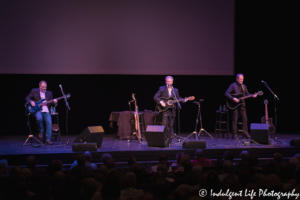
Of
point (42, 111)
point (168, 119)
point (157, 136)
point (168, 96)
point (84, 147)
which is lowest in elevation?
point (84, 147)

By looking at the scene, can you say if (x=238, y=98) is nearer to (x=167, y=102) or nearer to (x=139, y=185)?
(x=167, y=102)

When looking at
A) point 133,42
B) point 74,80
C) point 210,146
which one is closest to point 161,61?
point 133,42

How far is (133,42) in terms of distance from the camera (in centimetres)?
1002

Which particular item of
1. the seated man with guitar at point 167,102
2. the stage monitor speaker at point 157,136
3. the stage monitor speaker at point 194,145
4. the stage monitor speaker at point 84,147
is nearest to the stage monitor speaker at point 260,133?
the stage monitor speaker at point 194,145

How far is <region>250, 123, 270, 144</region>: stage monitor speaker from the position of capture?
307 inches

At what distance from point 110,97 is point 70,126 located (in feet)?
5.16

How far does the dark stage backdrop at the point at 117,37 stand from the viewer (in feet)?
30.7

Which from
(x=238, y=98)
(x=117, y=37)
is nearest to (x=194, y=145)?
(x=238, y=98)

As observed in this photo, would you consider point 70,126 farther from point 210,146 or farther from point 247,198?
point 247,198

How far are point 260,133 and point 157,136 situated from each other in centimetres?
253

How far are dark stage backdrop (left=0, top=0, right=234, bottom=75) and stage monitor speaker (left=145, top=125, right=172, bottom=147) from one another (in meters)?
3.04

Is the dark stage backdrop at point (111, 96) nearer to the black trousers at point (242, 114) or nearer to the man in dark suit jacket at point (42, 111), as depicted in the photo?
the man in dark suit jacket at point (42, 111)

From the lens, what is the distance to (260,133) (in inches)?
310

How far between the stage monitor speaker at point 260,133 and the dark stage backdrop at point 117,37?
2.96 meters
